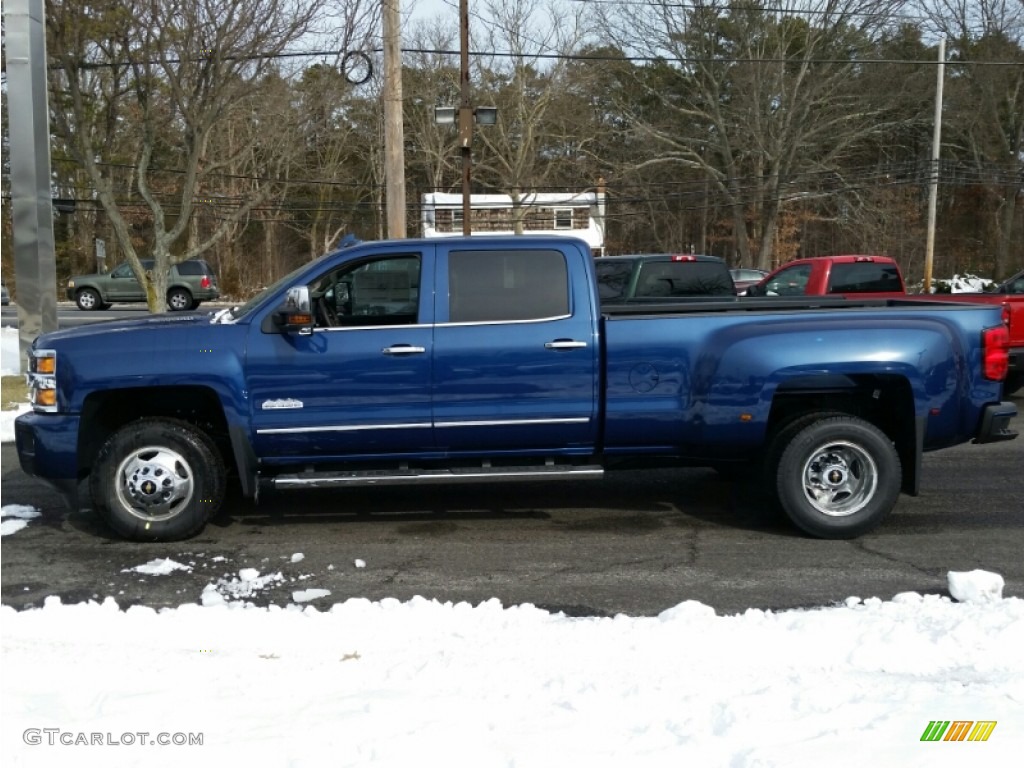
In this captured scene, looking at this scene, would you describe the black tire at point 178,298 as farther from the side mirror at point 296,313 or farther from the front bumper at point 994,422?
the front bumper at point 994,422

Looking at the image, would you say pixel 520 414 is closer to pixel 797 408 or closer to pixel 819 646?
pixel 797 408

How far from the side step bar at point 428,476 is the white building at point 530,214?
1410 inches

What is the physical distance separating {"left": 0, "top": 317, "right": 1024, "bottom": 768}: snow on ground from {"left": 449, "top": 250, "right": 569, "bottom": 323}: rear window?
2.08m

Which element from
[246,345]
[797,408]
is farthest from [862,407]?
[246,345]

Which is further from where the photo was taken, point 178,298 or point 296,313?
point 178,298

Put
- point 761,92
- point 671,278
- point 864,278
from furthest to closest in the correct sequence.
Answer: point 761,92
point 864,278
point 671,278

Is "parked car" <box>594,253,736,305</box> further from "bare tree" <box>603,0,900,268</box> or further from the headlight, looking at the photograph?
"bare tree" <box>603,0,900,268</box>

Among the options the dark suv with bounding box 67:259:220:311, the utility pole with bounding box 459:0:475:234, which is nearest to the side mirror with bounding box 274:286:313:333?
the utility pole with bounding box 459:0:475:234

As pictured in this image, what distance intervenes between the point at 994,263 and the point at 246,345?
52448mm

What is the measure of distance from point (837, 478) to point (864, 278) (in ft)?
30.0

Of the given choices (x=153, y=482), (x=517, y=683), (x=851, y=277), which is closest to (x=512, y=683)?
(x=517, y=683)

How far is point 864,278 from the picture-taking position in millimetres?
14828

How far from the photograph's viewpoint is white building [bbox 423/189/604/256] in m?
43.9

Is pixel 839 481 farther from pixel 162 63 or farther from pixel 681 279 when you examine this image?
pixel 162 63
